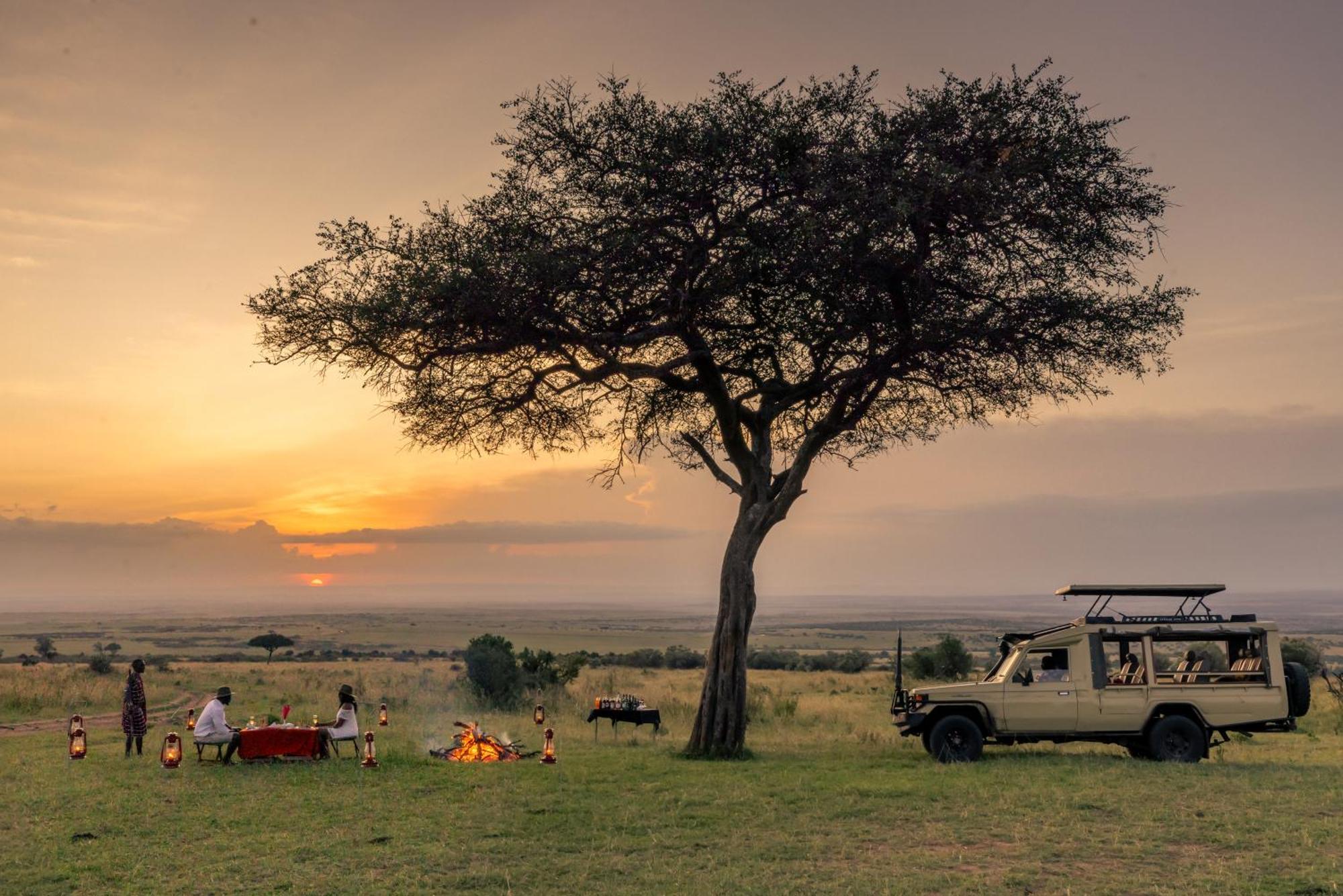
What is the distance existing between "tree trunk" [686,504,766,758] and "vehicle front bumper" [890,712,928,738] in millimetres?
2979

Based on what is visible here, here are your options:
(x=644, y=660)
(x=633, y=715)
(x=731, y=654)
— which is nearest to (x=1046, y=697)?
(x=731, y=654)

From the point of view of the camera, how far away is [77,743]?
67.0 ft

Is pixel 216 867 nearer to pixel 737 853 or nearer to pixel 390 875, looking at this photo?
pixel 390 875

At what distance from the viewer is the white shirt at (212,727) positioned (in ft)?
64.4

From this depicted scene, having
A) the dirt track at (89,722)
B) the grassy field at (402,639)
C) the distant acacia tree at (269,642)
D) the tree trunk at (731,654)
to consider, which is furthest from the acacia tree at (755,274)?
the grassy field at (402,639)

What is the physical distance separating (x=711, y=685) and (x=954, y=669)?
Answer: 31.8 meters

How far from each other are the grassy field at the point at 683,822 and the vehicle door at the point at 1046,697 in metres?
0.76

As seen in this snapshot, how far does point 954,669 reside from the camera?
5125 centimetres

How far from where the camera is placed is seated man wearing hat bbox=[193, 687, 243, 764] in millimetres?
19625

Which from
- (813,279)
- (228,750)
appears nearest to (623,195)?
(813,279)

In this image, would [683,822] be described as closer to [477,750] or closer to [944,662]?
[477,750]

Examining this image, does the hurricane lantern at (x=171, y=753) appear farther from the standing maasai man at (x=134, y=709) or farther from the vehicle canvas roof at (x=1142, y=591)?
the vehicle canvas roof at (x=1142, y=591)

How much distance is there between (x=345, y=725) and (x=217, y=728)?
2.11 m

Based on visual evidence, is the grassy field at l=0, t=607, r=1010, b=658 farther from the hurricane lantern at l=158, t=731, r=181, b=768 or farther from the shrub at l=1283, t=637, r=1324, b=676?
the hurricane lantern at l=158, t=731, r=181, b=768
